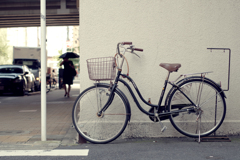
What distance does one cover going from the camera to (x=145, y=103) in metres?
4.42

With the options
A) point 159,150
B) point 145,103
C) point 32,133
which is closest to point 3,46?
point 32,133

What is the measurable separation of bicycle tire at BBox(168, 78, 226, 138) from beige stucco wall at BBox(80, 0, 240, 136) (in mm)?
279

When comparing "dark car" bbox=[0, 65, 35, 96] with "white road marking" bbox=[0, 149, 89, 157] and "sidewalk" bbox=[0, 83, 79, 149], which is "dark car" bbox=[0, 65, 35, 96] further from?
"white road marking" bbox=[0, 149, 89, 157]

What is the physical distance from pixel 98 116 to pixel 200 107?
1443 millimetres

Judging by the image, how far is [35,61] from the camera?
67.8ft

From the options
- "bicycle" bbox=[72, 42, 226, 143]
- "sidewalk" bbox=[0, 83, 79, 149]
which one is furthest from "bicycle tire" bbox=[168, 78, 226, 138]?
"sidewalk" bbox=[0, 83, 79, 149]

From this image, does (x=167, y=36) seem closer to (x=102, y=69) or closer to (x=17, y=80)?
(x=102, y=69)

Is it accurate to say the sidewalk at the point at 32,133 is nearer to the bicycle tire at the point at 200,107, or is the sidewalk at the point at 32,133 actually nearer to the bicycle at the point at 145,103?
the bicycle at the point at 145,103

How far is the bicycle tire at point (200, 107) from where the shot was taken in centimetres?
434

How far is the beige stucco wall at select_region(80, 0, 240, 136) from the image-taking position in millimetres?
4715

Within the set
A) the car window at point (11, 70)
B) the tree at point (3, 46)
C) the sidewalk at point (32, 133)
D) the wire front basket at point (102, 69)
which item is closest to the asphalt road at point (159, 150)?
the sidewalk at point (32, 133)

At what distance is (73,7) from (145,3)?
1575cm

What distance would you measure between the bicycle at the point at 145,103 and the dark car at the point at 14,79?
1039cm

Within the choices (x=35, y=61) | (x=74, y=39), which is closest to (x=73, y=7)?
(x=35, y=61)
